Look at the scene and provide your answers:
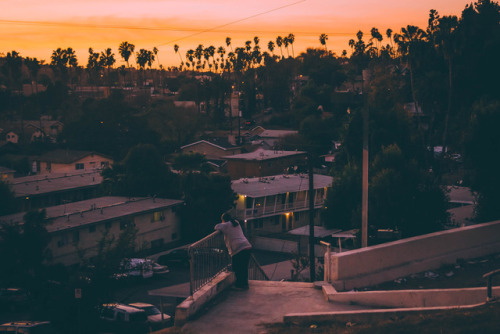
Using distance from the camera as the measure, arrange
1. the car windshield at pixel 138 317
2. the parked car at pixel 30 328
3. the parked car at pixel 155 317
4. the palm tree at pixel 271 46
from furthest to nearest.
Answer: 1. the palm tree at pixel 271 46
2. the parked car at pixel 155 317
3. the car windshield at pixel 138 317
4. the parked car at pixel 30 328

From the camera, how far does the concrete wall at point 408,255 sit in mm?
11625

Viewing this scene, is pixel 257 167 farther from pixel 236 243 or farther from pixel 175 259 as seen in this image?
pixel 236 243

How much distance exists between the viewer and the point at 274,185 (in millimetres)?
51062

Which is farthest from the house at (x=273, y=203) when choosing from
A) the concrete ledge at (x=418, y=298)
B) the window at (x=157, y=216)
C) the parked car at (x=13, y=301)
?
the concrete ledge at (x=418, y=298)

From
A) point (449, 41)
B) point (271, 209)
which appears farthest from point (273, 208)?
point (449, 41)

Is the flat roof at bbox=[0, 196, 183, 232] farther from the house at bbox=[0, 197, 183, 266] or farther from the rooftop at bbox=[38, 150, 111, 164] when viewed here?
the rooftop at bbox=[38, 150, 111, 164]

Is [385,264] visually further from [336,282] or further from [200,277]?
[200,277]

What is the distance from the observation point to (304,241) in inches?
1649

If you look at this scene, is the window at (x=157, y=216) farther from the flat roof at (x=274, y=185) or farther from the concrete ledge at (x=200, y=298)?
the concrete ledge at (x=200, y=298)

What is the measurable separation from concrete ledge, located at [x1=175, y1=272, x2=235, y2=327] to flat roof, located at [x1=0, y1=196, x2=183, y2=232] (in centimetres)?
2594

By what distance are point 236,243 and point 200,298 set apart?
1.22 metres

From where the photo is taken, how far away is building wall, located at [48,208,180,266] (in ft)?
118

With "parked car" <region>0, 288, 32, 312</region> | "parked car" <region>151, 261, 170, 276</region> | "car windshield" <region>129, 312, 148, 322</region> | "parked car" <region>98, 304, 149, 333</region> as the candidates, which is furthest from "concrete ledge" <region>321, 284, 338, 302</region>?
"parked car" <region>151, 261, 170, 276</region>

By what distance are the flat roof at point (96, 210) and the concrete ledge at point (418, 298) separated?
27.6 m
